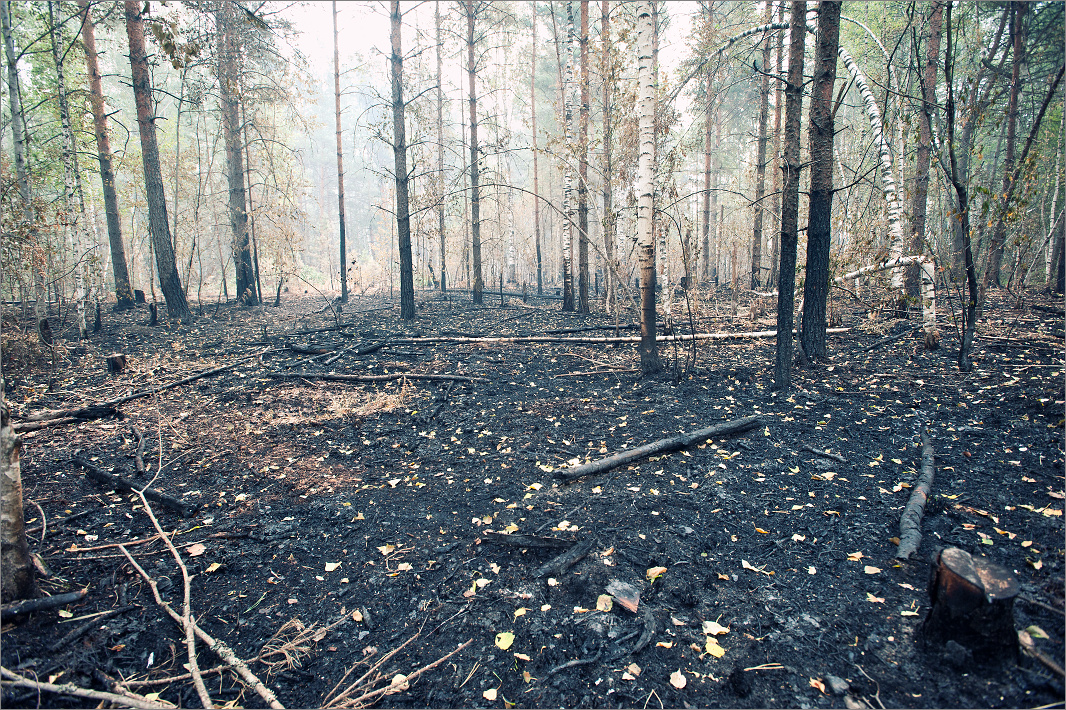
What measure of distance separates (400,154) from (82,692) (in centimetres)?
1157

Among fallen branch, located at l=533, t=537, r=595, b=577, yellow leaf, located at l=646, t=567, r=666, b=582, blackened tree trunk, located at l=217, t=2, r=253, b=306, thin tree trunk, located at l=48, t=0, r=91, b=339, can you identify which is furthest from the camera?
blackened tree trunk, located at l=217, t=2, r=253, b=306

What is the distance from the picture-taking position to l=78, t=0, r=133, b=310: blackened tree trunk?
11.7 metres

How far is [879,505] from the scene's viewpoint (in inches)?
136

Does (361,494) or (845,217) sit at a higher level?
(845,217)

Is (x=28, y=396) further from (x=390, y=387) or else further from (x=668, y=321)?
(x=668, y=321)

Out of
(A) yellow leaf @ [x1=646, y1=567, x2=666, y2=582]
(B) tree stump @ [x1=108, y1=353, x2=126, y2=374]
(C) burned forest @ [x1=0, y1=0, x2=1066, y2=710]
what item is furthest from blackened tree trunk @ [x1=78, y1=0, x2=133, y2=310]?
(A) yellow leaf @ [x1=646, y1=567, x2=666, y2=582]

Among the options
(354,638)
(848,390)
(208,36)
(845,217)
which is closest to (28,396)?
(354,638)

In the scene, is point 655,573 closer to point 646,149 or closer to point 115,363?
point 646,149

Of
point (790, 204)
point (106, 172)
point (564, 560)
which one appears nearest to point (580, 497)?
point (564, 560)

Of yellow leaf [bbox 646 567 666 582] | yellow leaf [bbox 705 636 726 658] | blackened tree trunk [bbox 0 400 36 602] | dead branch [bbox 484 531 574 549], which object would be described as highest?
blackened tree trunk [bbox 0 400 36 602]

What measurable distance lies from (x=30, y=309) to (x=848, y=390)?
15.5 m

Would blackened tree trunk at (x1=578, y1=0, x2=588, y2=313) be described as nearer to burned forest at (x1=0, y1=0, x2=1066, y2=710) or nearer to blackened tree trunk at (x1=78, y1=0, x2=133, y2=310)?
burned forest at (x1=0, y1=0, x2=1066, y2=710)

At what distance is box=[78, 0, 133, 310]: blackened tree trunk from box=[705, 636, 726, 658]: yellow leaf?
15163mm

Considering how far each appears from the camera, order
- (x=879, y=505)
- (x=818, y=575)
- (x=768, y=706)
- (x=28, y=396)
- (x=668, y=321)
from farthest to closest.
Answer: (x=668, y=321) → (x=28, y=396) → (x=879, y=505) → (x=818, y=575) → (x=768, y=706)
